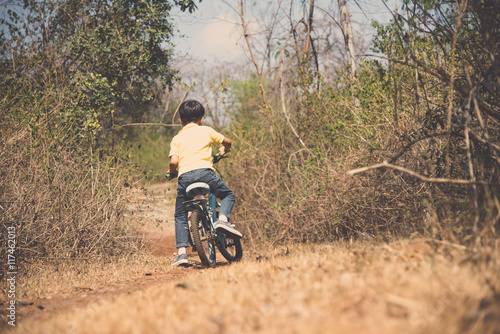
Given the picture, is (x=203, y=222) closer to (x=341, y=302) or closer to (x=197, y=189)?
(x=197, y=189)

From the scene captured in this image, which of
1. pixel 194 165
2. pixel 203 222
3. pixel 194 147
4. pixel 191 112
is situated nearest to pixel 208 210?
pixel 203 222

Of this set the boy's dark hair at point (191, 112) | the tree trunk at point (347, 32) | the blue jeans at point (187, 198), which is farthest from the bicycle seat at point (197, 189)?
the tree trunk at point (347, 32)

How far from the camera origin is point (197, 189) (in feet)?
16.3

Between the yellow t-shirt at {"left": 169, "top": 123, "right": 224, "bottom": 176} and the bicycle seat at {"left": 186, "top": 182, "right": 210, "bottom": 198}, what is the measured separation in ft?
0.77

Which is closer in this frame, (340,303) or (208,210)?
(340,303)

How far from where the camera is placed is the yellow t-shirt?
505cm

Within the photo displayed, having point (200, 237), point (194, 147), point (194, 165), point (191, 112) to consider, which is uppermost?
point (191, 112)

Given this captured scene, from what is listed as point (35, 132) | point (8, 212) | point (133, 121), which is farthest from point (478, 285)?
point (133, 121)

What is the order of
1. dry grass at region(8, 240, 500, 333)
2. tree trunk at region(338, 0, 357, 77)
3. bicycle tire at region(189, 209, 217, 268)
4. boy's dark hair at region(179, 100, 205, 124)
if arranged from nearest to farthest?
dry grass at region(8, 240, 500, 333) < bicycle tire at region(189, 209, 217, 268) < boy's dark hair at region(179, 100, 205, 124) < tree trunk at region(338, 0, 357, 77)

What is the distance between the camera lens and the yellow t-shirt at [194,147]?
16.6ft

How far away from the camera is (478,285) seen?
203cm

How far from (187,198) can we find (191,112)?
113cm

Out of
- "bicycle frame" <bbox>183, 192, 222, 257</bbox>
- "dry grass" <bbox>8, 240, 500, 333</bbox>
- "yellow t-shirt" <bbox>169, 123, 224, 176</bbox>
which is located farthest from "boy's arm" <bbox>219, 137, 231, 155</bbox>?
"dry grass" <bbox>8, 240, 500, 333</bbox>

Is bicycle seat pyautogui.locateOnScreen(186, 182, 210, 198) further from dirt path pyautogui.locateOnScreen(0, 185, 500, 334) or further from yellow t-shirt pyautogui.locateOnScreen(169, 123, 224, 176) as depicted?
dirt path pyautogui.locateOnScreen(0, 185, 500, 334)
